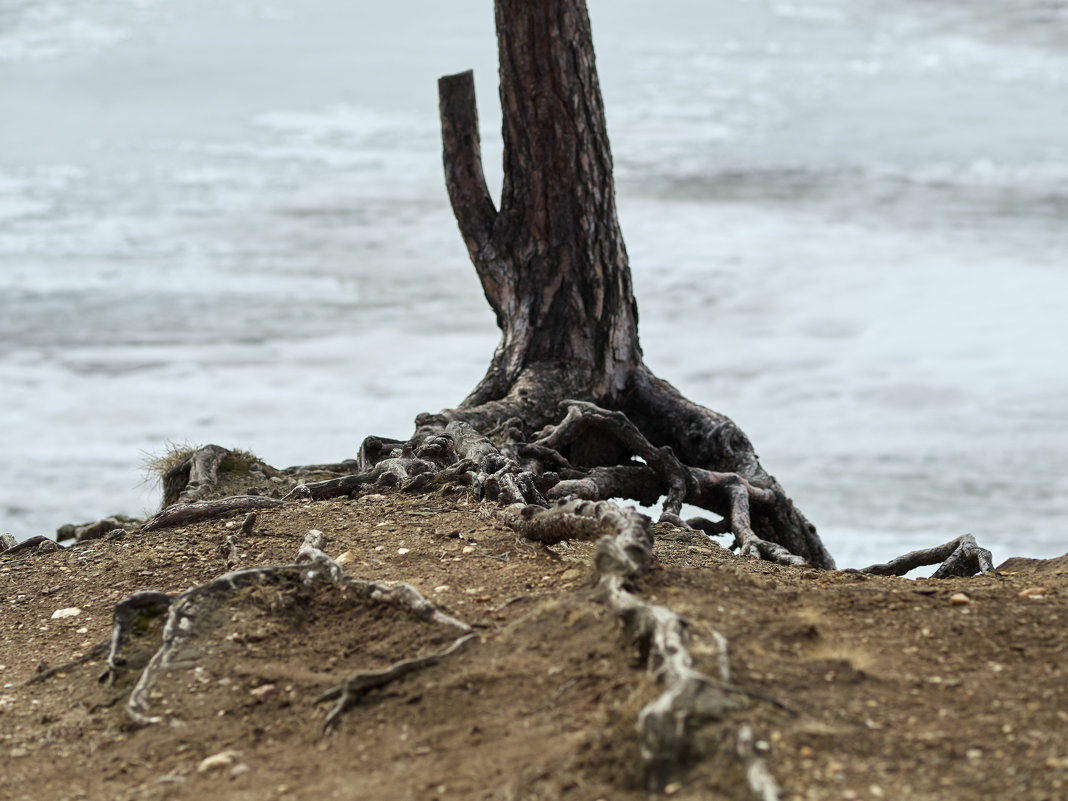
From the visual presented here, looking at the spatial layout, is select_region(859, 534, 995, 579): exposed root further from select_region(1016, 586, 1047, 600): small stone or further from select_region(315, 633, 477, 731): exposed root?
select_region(315, 633, 477, 731): exposed root

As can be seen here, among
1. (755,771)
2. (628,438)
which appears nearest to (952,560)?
(628,438)

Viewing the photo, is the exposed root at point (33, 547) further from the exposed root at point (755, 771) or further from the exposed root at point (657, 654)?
the exposed root at point (755, 771)

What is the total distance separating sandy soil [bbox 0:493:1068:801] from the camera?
7.14 feet

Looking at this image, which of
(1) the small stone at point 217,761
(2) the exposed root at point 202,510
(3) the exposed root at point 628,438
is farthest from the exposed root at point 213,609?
(3) the exposed root at point 628,438

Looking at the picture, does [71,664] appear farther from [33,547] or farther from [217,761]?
[33,547]

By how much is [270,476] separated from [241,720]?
333 cm

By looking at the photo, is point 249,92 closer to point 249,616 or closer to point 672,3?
point 672,3

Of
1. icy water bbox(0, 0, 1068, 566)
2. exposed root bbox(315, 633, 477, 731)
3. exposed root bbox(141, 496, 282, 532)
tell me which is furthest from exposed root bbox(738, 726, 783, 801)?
icy water bbox(0, 0, 1068, 566)

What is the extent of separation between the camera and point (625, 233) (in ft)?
54.5

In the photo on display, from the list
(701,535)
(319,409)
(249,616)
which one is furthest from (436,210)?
(249,616)

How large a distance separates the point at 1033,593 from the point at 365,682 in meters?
1.84

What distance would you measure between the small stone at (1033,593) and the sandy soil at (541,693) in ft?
0.05

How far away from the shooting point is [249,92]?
2320cm

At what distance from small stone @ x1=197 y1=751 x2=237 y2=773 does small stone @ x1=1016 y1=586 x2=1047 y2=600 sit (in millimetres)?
2072
